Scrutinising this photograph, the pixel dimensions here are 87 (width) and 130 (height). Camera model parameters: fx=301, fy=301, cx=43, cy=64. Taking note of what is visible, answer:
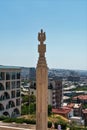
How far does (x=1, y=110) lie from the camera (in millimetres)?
38125

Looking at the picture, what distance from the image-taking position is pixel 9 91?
39719 millimetres

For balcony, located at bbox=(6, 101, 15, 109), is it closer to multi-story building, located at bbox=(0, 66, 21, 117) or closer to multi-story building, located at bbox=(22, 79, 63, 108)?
multi-story building, located at bbox=(0, 66, 21, 117)

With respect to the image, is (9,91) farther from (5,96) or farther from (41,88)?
(41,88)

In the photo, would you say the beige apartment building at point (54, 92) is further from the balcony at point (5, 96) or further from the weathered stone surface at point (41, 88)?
the weathered stone surface at point (41, 88)

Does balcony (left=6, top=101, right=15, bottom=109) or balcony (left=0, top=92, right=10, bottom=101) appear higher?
balcony (left=0, top=92, right=10, bottom=101)

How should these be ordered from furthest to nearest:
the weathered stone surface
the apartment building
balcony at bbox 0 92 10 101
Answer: the apartment building
balcony at bbox 0 92 10 101
the weathered stone surface

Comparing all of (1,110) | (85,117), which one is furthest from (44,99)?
(85,117)

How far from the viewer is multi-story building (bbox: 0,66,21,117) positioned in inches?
1503

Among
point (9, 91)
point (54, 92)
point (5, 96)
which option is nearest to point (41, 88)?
point (5, 96)

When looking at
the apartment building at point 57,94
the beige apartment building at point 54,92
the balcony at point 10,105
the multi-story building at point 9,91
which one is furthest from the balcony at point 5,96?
the apartment building at point 57,94

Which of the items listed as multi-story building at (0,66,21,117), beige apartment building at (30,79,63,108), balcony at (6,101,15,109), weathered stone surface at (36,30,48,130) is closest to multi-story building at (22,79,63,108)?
beige apartment building at (30,79,63,108)

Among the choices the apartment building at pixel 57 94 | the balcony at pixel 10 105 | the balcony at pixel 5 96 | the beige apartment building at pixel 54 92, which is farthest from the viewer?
the apartment building at pixel 57 94

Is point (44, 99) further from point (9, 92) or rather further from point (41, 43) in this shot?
point (9, 92)

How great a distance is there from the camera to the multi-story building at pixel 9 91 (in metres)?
38.2
